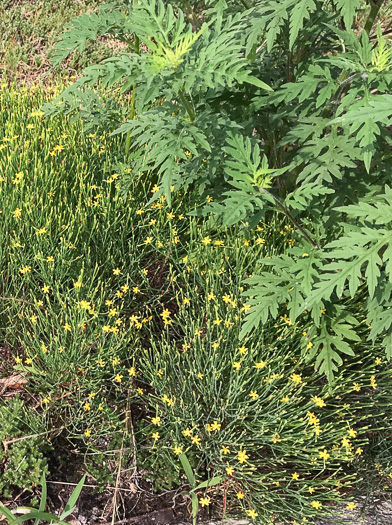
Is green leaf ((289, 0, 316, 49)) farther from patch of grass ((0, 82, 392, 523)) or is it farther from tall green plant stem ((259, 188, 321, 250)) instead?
patch of grass ((0, 82, 392, 523))

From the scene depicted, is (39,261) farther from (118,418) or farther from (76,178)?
(118,418)

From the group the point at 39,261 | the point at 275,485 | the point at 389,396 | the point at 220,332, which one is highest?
the point at 39,261

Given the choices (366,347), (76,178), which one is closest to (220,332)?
(366,347)

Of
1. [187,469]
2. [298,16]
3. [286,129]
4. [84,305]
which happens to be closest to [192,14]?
[286,129]

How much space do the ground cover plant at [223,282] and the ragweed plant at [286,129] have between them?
0.5 inches

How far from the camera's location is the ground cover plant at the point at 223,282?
220 centimetres

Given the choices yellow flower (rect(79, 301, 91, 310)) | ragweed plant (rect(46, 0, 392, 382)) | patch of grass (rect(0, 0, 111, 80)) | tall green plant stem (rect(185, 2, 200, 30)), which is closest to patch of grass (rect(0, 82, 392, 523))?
yellow flower (rect(79, 301, 91, 310))

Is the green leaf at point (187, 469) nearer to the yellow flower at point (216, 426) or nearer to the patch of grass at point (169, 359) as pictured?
the patch of grass at point (169, 359)

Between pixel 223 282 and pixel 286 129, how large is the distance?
90 centimetres

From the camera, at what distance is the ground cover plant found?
2.20 metres

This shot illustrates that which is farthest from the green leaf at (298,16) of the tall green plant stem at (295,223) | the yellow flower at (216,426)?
the yellow flower at (216,426)

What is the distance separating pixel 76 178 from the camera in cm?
304

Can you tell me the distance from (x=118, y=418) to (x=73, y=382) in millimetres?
286

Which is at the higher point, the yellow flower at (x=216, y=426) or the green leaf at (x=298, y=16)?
the green leaf at (x=298, y=16)
